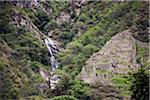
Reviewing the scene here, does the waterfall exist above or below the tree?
above

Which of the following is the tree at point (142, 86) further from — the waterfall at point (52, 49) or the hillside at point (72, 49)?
the waterfall at point (52, 49)

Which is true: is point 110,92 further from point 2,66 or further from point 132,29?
point 132,29

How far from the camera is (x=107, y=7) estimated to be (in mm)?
93750

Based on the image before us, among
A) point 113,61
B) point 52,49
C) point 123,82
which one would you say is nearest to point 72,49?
point 52,49

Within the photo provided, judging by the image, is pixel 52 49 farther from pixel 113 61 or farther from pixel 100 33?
pixel 113 61

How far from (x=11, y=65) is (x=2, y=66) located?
394 cm

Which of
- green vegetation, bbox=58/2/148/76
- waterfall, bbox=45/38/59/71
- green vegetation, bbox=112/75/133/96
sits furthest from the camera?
waterfall, bbox=45/38/59/71

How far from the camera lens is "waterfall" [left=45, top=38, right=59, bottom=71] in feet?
259

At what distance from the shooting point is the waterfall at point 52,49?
259 ft

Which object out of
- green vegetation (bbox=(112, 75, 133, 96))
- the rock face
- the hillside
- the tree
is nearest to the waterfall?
the hillside

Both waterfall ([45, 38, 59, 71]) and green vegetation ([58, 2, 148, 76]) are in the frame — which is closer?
green vegetation ([58, 2, 148, 76])

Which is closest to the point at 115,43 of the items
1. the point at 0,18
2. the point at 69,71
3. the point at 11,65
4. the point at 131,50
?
the point at 131,50

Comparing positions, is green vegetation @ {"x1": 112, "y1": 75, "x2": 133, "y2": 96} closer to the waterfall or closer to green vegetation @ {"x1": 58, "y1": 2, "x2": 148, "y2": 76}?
green vegetation @ {"x1": 58, "y1": 2, "x2": 148, "y2": 76}

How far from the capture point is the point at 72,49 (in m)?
81.5
